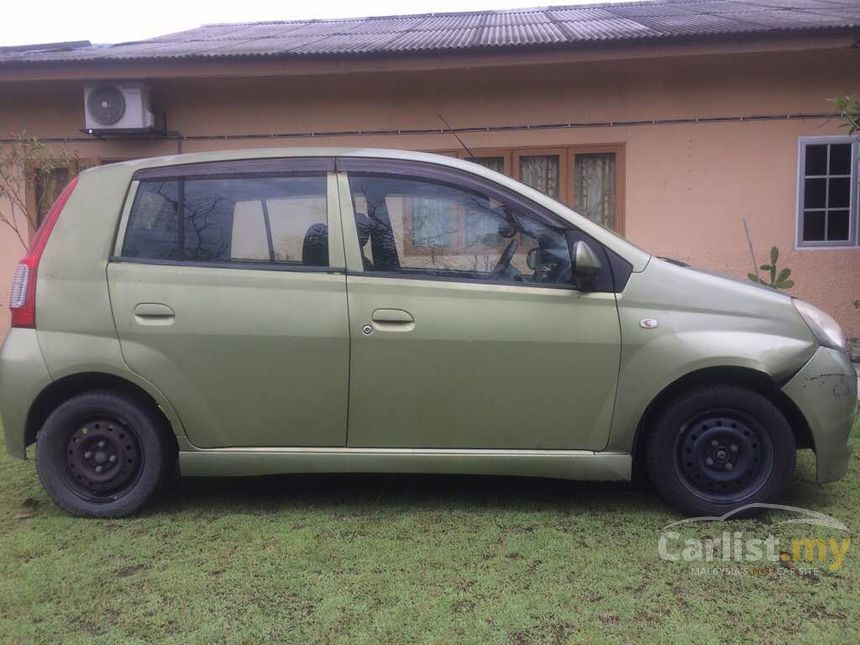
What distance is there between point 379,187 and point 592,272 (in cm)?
115

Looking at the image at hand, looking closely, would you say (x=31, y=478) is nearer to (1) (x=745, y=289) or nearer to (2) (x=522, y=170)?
(1) (x=745, y=289)

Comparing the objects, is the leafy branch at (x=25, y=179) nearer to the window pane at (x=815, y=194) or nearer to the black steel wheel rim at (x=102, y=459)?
the black steel wheel rim at (x=102, y=459)

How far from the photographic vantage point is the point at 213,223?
3.55 meters

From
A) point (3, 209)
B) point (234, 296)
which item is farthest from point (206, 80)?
point (234, 296)

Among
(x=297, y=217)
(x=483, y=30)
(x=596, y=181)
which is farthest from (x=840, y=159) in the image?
(x=297, y=217)

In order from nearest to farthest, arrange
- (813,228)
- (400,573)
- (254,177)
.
Answer: (400,573) < (254,177) < (813,228)

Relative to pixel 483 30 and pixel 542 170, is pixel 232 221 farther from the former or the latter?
pixel 483 30

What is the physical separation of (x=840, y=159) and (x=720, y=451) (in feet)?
17.9

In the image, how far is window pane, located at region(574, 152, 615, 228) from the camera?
7.55 meters

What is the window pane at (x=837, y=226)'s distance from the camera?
7441 millimetres

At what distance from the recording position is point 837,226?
294 inches

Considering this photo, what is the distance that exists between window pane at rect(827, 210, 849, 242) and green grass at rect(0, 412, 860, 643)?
4309mm

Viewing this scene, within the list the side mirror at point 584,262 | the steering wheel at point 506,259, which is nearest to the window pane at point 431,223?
the steering wheel at point 506,259

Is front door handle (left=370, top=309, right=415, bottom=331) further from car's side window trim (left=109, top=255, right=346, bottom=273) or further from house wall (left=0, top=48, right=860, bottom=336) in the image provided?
house wall (left=0, top=48, right=860, bottom=336)
